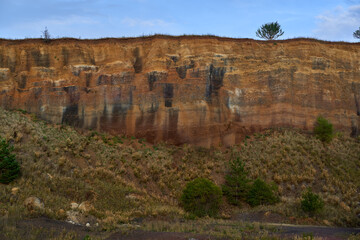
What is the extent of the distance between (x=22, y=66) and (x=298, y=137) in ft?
77.5

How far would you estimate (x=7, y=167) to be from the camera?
14.6 meters

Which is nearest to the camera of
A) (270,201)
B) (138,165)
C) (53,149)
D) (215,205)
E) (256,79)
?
(215,205)

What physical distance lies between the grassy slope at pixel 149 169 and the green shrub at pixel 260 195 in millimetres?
564

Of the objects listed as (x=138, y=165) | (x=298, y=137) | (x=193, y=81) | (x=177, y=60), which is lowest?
(x=138, y=165)

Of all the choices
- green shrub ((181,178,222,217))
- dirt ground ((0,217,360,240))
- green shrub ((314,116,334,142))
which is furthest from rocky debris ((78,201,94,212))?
green shrub ((314,116,334,142))

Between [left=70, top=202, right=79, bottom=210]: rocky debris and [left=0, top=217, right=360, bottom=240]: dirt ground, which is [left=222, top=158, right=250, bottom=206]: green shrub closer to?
[left=0, top=217, right=360, bottom=240]: dirt ground

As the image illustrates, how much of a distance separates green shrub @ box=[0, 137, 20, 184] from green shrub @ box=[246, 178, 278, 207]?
1297cm

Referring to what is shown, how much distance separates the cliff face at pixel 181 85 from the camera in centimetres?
2414

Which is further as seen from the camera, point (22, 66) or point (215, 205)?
point (22, 66)

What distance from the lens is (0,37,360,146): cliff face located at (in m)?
24.1

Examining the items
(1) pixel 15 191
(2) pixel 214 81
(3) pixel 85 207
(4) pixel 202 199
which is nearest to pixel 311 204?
(4) pixel 202 199

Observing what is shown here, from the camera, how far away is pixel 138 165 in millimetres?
20766

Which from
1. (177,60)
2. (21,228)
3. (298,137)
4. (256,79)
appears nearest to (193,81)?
(177,60)

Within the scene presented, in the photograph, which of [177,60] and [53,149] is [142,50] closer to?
[177,60]
